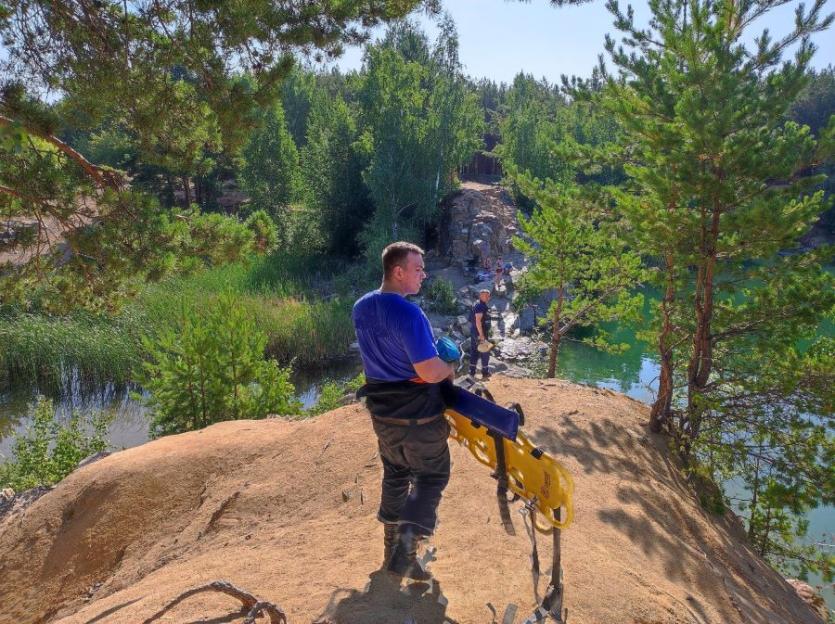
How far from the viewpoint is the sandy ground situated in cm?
338

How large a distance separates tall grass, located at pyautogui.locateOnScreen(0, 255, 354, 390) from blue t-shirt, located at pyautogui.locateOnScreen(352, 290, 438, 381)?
375 inches

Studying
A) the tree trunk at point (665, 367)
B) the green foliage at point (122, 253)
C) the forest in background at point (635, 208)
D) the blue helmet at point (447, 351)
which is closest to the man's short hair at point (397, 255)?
the blue helmet at point (447, 351)

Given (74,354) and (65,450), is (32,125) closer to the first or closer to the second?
(65,450)

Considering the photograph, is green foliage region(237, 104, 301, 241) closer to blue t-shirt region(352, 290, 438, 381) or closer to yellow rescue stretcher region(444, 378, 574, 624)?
blue t-shirt region(352, 290, 438, 381)

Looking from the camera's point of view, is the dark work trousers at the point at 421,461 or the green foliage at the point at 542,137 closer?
the dark work trousers at the point at 421,461

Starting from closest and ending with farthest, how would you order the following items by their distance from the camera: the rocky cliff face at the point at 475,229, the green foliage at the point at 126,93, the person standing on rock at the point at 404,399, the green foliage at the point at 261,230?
1. the person standing on rock at the point at 404,399
2. the green foliage at the point at 126,93
3. the green foliage at the point at 261,230
4. the rocky cliff face at the point at 475,229

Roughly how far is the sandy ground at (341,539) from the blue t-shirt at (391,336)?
3.92 feet

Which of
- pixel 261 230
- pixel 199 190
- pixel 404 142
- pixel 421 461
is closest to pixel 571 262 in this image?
pixel 261 230

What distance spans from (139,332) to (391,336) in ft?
48.6

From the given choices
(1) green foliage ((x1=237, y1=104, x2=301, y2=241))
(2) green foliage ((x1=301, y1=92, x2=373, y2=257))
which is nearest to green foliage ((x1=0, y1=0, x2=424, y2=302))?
(2) green foliage ((x1=301, y1=92, x2=373, y2=257))

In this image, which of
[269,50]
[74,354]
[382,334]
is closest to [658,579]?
[382,334]

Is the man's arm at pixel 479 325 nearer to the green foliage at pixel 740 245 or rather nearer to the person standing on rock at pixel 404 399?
the green foliage at pixel 740 245

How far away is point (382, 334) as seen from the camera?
10.7 ft

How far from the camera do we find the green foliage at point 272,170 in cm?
3334
